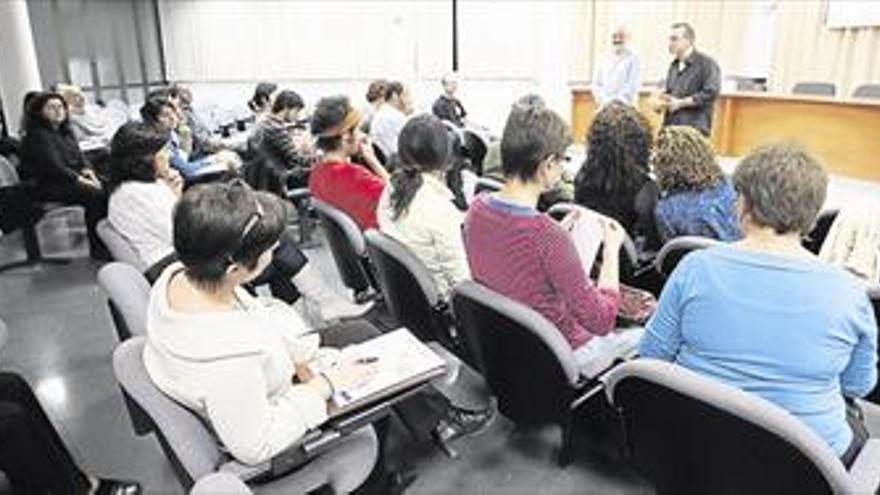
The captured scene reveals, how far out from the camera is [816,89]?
6488 mm

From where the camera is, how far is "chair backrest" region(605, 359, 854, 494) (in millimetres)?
1064

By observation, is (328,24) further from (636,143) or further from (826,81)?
(636,143)

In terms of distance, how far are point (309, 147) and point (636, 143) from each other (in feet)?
8.49

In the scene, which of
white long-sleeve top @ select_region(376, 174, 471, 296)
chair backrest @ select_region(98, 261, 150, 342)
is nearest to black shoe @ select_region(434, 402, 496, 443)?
white long-sleeve top @ select_region(376, 174, 471, 296)

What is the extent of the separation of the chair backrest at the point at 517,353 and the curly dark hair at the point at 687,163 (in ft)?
3.57

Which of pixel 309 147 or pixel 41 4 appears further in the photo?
Result: pixel 41 4

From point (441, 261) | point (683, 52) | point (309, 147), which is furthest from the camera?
point (683, 52)

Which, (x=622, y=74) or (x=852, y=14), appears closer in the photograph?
(x=622, y=74)

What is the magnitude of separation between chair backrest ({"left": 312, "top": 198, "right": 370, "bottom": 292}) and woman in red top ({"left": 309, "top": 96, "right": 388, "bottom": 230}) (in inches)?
3.5

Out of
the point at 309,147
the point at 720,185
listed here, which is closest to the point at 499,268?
the point at 720,185

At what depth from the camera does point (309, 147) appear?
4.55m

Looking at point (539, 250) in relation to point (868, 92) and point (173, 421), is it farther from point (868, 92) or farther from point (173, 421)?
point (868, 92)

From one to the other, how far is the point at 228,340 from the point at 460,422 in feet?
3.55

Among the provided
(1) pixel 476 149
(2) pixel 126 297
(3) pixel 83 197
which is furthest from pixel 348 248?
(1) pixel 476 149
